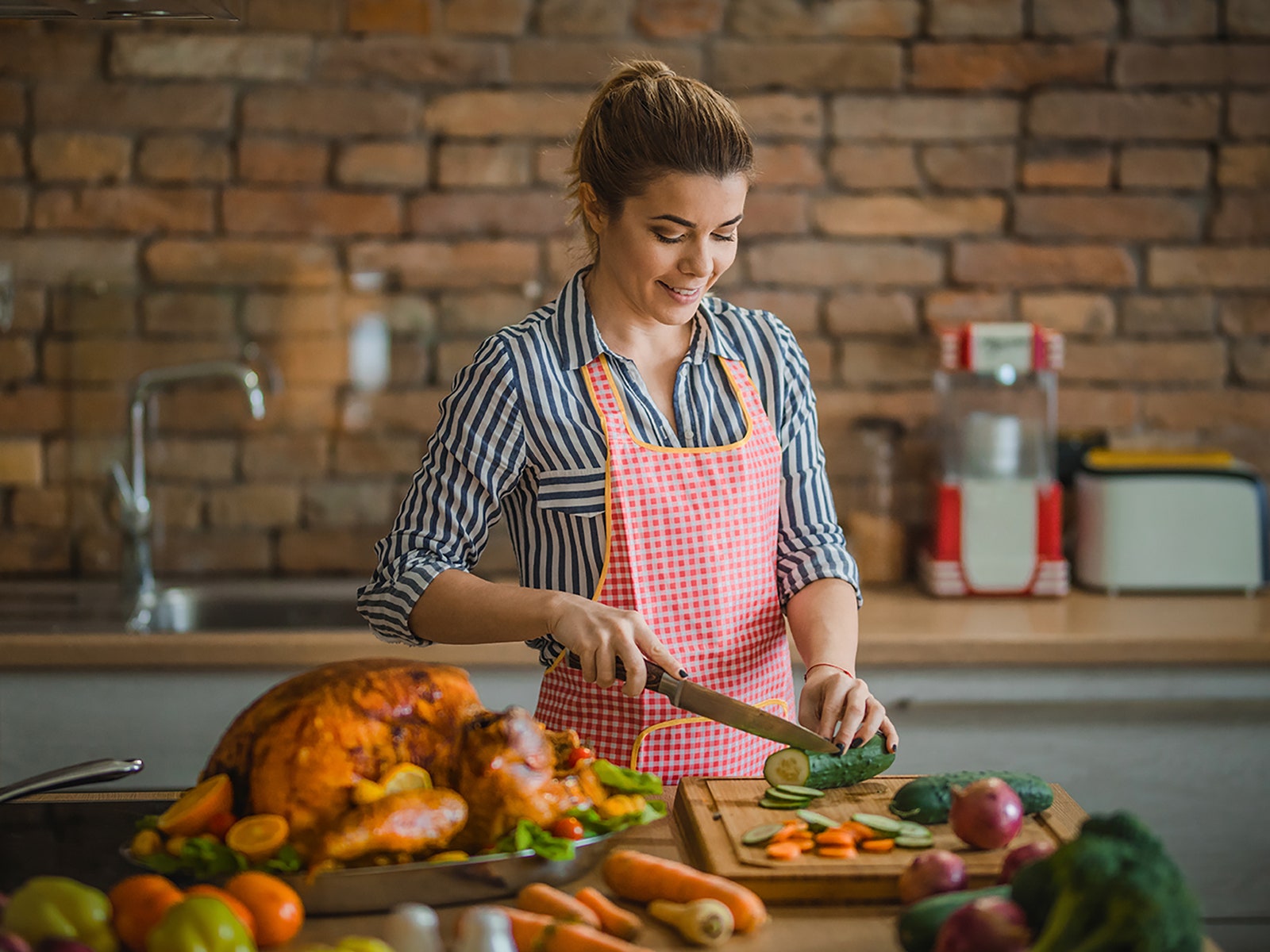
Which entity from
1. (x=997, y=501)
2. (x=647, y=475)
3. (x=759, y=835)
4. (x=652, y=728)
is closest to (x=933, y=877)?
(x=759, y=835)

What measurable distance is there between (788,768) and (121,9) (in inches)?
38.2

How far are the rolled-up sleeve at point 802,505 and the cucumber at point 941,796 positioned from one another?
0.40m

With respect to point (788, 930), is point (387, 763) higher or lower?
higher

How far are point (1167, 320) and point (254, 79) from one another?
194cm

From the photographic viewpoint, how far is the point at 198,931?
872mm

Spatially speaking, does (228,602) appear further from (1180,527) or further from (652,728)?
(1180,527)

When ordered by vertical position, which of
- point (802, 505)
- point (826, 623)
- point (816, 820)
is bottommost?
point (816, 820)

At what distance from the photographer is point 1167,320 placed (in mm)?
2752

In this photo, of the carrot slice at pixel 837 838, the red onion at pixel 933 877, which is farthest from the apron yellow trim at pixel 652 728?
the red onion at pixel 933 877

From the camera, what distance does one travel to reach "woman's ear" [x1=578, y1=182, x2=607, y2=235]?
1547mm

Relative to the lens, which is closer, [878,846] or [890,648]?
[878,846]

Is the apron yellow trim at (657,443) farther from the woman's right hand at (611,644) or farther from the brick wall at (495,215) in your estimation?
the brick wall at (495,215)

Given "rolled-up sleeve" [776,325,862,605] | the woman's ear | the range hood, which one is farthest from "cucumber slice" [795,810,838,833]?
the range hood

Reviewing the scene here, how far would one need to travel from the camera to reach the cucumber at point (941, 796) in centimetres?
119
